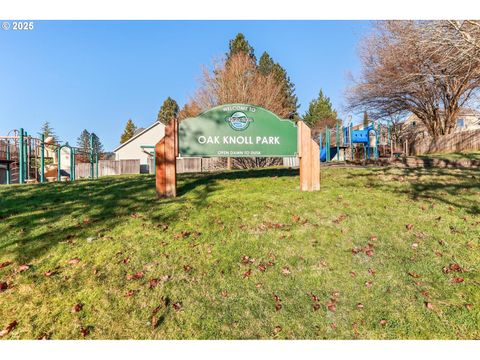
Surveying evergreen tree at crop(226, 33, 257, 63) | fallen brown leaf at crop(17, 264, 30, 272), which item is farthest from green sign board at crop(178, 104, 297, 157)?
evergreen tree at crop(226, 33, 257, 63)

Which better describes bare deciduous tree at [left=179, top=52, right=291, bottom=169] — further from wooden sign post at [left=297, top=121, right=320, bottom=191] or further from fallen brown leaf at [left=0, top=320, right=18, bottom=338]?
fallen brown leaf at [left=0, top=320, right=18, bottom=338]

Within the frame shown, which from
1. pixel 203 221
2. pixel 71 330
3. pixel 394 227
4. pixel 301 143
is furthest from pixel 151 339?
pixel 301 143

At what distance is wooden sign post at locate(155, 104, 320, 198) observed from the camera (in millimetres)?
6609

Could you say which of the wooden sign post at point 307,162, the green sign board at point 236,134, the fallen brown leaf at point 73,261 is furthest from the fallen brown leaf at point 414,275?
the fallen brown leaf at point 73,261

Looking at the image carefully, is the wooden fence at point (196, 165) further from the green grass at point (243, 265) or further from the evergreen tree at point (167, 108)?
the evergreen tree at point (167, 108)

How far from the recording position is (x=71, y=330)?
2.80m

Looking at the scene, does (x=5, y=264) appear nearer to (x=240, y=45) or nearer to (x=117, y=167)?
(x=117, y=167)

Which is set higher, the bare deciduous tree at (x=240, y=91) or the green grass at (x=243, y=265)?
the bare deciduous tree at (x=240, y=91)

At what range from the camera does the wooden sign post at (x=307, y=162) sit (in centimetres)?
682

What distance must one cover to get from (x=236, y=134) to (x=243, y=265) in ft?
12.0

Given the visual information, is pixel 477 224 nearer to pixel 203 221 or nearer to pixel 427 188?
pixel 427 188

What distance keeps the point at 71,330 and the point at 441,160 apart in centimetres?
1307

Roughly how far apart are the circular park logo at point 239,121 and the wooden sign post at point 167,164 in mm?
1292
